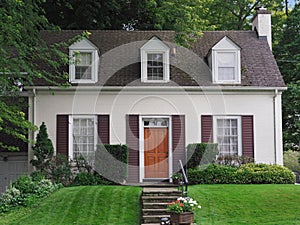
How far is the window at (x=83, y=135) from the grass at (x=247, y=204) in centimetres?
471

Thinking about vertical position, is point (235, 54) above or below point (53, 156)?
above

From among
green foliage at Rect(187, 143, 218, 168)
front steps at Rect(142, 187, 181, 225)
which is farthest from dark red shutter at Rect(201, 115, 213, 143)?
front steps at Rect(142, 187, 181, 225)

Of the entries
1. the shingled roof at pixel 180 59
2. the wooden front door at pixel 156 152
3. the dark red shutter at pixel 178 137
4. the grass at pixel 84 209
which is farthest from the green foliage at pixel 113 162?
the shingled roof at pixel 180 59

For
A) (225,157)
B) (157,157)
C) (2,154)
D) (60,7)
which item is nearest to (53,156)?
(2,154)

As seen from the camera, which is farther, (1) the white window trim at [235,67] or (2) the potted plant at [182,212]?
(1) the white window trim at [235,67]

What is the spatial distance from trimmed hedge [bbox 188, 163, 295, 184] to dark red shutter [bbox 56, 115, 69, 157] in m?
4.76

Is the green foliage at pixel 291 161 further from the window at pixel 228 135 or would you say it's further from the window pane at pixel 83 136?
the window pane at pixel 83 136

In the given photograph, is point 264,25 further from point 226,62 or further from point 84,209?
point 84,209

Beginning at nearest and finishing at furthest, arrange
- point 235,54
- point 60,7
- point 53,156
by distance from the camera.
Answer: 1. point 53,156
2. point 235,54
3. point 60,7

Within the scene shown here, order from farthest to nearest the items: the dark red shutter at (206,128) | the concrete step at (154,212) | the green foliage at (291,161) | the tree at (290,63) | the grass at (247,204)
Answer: the green foliage at (291,161), the tree at (290,63), the dark red shutter at (206,128), the concrete step at (154,212), the grass at (247,204)

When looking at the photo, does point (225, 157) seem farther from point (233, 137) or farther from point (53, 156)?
point (53, 156)

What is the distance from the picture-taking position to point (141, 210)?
1356 centimetres

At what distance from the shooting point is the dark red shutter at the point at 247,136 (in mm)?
18750

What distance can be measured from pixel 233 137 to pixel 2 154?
8.88m
